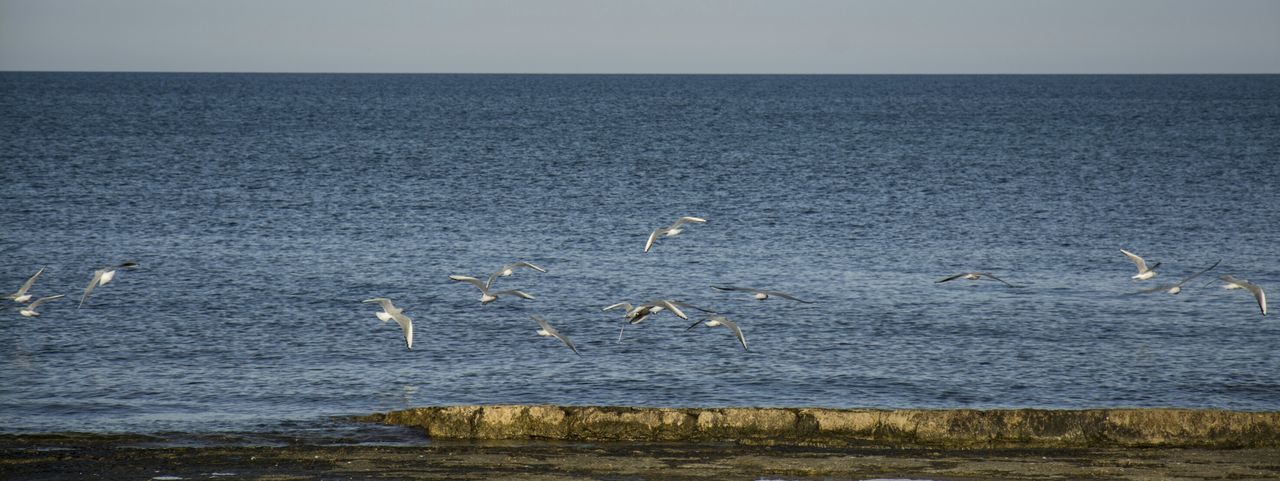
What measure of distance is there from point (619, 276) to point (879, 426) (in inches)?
853

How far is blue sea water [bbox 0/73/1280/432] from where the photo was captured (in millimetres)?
25562

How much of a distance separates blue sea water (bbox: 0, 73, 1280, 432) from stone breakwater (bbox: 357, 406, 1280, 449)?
5.22 metres

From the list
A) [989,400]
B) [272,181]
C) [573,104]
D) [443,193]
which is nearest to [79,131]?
[272,181]

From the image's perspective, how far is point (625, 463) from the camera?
17.0 meters

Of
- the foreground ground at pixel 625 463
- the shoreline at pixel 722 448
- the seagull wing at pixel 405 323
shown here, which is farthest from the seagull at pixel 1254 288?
the seagull wing at pixel 405 323

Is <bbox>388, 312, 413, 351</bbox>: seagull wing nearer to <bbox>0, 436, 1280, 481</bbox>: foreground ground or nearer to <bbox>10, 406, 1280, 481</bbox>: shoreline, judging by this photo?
<bbox>10, 406, 1280, 481</bbox>: shoreline

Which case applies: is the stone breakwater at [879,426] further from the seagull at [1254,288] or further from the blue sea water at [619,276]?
the blue sea water at [619,276]

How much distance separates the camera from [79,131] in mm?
112250

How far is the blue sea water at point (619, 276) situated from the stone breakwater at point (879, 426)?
5.22m

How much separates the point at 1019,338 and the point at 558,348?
991cm

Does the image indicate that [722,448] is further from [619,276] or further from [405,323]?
[619,276]

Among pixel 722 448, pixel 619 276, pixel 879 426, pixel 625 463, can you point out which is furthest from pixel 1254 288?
pixel 619 276

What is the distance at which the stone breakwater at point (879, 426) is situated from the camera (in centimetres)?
1811

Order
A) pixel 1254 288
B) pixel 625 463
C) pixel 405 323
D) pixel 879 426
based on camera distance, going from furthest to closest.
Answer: pixel 1254 288
pixel 405 323
pixel 879 426
pixel 625 463
